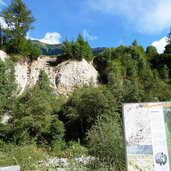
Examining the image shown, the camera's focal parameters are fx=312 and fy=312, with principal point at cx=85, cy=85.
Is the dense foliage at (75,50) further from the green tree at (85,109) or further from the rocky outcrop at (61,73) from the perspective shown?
the green tree at (85,109)

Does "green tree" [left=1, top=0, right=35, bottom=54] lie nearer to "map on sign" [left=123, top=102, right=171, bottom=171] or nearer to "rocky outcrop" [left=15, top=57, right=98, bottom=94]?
"rocky outcrop" [left=15, top=57, right=98, bottom=94]

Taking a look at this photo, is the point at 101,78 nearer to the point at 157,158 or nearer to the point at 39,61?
the point at 39,61

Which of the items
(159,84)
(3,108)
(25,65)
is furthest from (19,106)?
(159,84)

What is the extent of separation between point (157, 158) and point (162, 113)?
0.57 m

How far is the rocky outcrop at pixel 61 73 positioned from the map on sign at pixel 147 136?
26206 millimetres

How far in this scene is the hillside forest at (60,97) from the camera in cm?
2061

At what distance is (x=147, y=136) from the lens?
391 centimetres

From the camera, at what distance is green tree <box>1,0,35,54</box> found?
99.8 feet

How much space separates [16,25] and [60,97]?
9.02 metres

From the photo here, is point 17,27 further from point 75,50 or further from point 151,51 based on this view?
point 151,51

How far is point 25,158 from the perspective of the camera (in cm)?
861

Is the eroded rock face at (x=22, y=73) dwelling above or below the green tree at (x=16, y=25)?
below

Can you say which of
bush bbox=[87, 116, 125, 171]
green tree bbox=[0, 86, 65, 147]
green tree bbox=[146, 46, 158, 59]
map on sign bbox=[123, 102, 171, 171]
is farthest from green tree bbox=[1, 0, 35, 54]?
map on sign bbox=[123, 102, 171, 171]

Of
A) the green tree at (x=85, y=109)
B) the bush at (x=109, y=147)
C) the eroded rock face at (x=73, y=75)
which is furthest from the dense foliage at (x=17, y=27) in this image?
the bush at (x=109, y=147)
